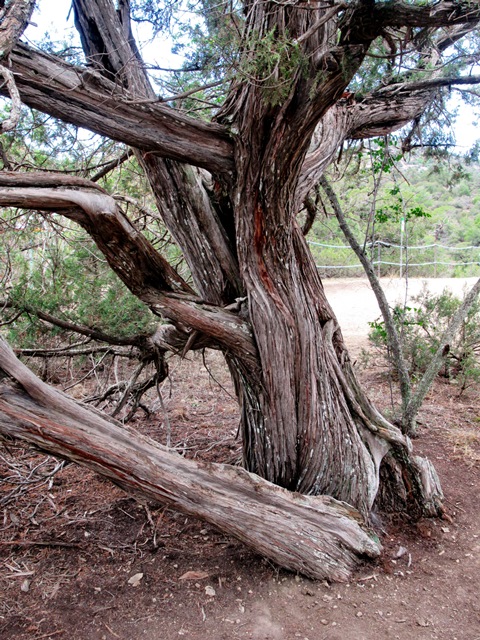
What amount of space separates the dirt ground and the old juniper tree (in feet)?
0.75

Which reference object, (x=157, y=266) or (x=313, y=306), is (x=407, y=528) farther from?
(x=157, y=266)

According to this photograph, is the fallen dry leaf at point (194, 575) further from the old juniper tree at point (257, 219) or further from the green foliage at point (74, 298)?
the green foliage at point (74, 298)

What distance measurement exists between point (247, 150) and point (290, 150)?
237mm

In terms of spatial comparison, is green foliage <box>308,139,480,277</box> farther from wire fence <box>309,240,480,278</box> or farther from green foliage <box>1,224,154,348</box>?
green foliage <box>1,224,154,348</box>

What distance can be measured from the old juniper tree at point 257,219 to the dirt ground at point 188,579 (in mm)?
228

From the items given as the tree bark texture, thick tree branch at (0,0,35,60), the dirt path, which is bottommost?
the dirt path

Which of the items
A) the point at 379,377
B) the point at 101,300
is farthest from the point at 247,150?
the point at 379,377

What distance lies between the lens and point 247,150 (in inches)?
115

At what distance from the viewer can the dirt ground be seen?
2754mm

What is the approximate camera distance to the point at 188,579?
3.13 metres

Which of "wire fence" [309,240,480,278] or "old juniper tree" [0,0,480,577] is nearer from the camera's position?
"old juniper tree" [0,0,480,577]

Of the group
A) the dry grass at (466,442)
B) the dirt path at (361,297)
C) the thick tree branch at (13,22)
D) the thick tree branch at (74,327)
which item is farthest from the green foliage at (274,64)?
the dirt path at (361,297)

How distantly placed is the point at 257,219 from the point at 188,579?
2.14m

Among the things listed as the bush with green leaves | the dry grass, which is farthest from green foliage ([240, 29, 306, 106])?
the bush with green leaves
